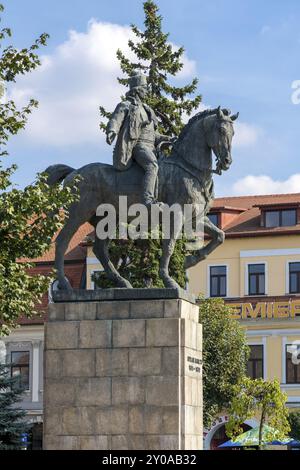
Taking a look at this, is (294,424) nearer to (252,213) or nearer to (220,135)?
(252,213)

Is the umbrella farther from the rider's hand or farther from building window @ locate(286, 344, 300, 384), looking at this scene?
the rider's hand

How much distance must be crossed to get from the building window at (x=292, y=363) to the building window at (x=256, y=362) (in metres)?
1.06

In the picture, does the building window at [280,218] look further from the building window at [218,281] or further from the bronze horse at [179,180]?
the bronze horse at [179,180]

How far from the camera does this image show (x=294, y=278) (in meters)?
59.6

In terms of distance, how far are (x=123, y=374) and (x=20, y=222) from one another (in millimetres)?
4907

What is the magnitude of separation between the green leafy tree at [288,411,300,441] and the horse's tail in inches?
1191

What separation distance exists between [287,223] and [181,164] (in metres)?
37.1

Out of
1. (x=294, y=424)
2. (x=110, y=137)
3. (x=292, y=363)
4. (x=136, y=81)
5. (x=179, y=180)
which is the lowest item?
(x=294, y=424)

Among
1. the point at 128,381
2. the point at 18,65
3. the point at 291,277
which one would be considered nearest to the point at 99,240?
the point at 128,381

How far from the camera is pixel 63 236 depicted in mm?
24438

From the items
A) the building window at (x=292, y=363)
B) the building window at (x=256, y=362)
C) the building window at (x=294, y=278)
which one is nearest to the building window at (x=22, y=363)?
the building window at (x=256, y=362)

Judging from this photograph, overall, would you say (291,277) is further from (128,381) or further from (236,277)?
(128,381)

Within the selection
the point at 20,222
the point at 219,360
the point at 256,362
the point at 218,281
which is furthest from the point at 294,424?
the point at 20,222

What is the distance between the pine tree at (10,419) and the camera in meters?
39.4
